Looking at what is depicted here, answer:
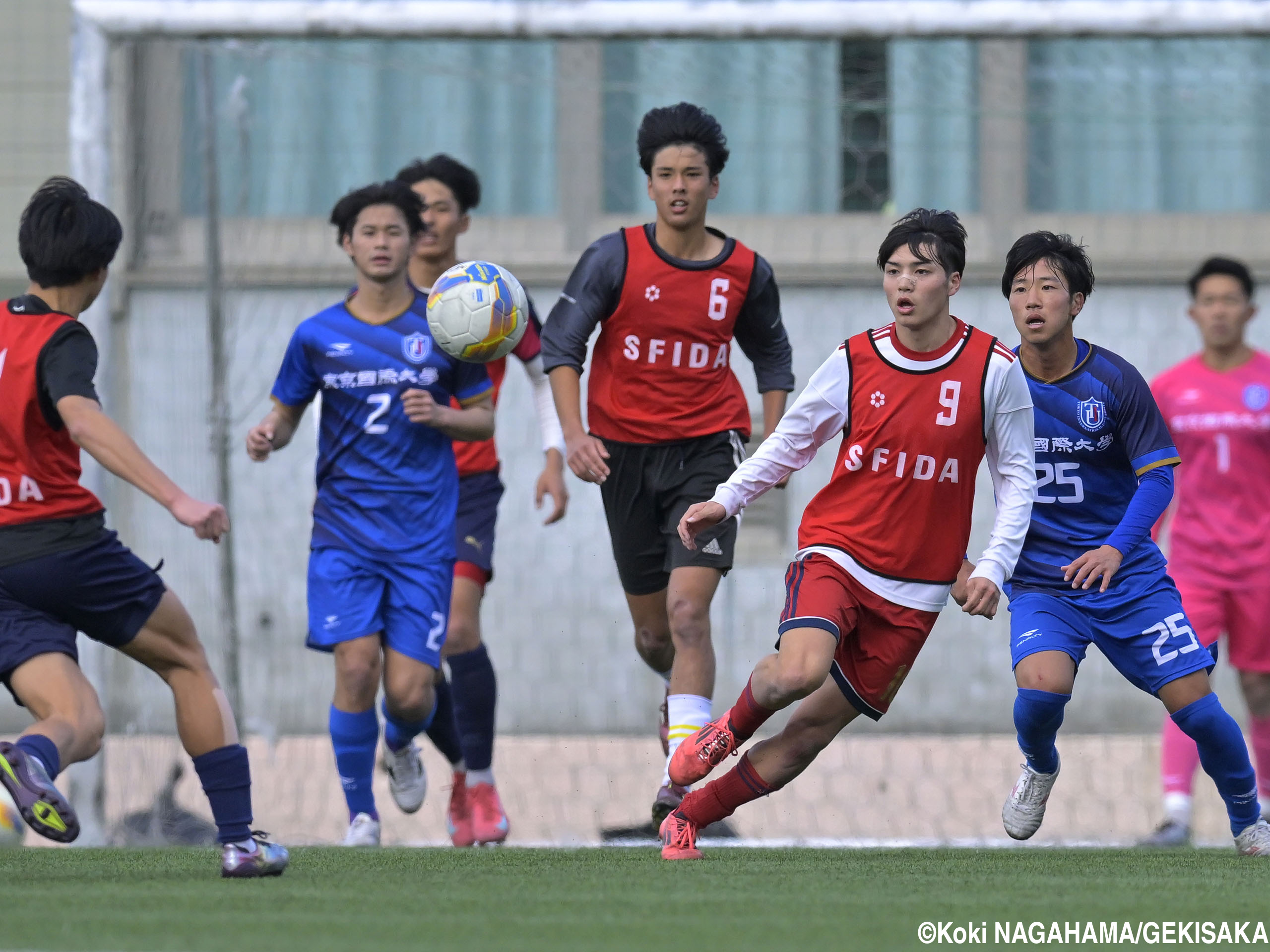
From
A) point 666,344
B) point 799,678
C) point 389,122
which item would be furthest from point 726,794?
point 389,122

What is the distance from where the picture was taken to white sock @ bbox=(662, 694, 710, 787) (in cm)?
541

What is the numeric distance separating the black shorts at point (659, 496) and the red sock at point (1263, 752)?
2.27 metres

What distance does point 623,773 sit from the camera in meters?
8.32

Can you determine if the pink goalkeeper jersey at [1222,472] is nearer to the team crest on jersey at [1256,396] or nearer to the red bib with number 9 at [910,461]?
the team crest on jersey at [1256,396]

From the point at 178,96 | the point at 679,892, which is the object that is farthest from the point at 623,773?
the point at 679,892

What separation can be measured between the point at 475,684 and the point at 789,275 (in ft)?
9.67

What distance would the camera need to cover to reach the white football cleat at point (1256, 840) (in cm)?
516

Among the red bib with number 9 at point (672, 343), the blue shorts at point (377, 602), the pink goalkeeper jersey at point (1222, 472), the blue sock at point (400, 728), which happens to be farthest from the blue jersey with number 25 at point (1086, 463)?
the blue sock at point (400, 728)

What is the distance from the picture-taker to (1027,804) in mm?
5090

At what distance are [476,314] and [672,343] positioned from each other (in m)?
0.63

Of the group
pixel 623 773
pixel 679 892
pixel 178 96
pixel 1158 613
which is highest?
pixel 178 96

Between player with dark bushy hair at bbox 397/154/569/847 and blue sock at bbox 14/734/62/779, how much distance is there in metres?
2.24

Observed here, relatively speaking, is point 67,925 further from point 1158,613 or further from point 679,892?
point 1158,613

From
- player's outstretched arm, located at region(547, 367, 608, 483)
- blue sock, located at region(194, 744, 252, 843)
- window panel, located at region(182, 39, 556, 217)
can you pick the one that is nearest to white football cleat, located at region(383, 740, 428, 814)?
player's outstretched arm, located at region(547, 367, 608, 483)
